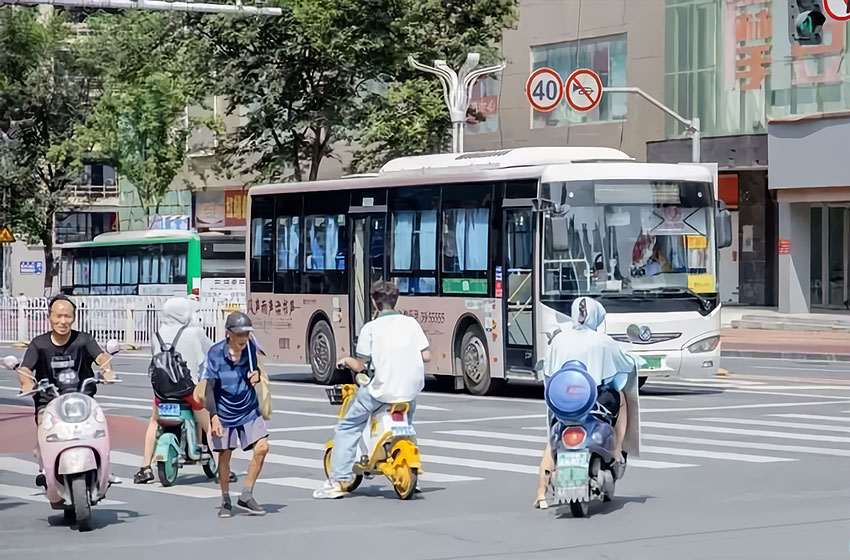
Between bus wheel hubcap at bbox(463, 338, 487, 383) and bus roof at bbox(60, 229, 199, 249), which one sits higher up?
bus roof at bbox(60, 229, 199, 249)

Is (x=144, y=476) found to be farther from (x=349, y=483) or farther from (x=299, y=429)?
(x=299, y=429)

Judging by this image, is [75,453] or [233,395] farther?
[233,395]

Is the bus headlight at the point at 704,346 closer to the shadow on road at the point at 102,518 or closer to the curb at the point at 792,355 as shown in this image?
the curb at the point at 792,355

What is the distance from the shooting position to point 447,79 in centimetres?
3616

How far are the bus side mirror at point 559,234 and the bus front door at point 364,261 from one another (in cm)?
410

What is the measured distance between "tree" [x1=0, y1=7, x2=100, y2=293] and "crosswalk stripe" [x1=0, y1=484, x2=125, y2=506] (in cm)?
4270

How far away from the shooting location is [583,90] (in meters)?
45.8

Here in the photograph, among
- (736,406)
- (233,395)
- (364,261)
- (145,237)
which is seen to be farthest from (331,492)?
(145,237)

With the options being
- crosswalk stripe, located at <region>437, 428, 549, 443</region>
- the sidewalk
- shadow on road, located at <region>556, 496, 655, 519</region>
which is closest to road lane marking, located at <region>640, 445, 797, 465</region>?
crosswalk stripe, located at <region>437, 428, 549, 443</region>

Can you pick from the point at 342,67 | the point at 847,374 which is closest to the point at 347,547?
the point at 847,374

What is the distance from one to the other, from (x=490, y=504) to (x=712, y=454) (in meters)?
3.88

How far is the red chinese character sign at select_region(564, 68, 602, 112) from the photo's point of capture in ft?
149

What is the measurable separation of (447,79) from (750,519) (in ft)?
84.0

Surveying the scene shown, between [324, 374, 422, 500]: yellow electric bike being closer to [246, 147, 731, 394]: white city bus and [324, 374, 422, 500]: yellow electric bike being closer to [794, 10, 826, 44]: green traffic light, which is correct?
[246, 147, 731, 394]: white city bus
